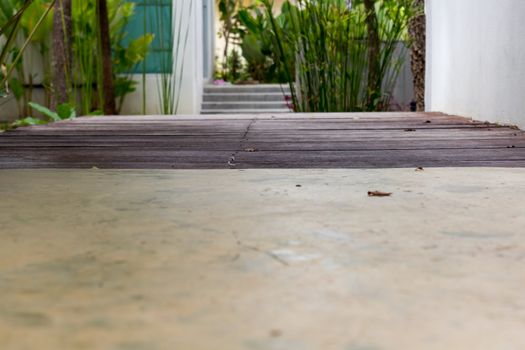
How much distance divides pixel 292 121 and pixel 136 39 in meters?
3.94

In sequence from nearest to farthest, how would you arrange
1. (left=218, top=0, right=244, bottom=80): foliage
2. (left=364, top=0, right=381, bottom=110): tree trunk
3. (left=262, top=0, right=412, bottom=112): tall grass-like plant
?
1. (left=262, top=0, right=412, bottom=112): tall grass-like plant
2. (left=364, top=0, right=381, bottom=110): tree trunk
3. (left=218, top=0, right=244, bottom=80): foliage

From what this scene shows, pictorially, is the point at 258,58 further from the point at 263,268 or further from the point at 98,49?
the point at 263,268

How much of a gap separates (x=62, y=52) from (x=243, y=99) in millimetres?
2750

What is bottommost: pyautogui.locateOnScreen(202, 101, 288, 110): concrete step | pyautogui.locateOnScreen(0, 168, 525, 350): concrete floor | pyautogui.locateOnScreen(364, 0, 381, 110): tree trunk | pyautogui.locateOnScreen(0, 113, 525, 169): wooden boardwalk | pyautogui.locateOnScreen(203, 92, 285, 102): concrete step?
pyautogui.locateOnScreen(202, 101, 288, 110): concrete step

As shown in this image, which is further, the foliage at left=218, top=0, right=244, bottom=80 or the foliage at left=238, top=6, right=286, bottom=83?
the foliage at left=218, top=0, right=244, bottom=80

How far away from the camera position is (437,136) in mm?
2734

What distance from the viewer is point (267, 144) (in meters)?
2.56

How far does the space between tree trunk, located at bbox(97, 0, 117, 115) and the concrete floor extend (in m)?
4.61

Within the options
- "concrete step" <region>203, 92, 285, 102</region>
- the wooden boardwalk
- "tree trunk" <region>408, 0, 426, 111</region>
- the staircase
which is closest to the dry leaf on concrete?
the wooden boardwalk

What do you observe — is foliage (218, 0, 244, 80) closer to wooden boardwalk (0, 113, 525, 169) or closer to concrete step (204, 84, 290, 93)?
concrete step (204, 84, 290, 93)

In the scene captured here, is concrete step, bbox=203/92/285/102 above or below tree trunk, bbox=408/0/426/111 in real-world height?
below

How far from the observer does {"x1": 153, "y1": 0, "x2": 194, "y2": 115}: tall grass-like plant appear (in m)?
7.09

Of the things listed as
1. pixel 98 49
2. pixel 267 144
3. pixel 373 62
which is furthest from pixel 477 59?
pixel 98 49

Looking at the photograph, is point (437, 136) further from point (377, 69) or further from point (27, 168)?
point (377, 69)
